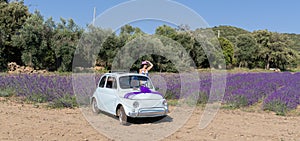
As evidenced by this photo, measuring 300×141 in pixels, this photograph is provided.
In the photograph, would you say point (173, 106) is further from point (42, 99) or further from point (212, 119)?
point (42, 99)

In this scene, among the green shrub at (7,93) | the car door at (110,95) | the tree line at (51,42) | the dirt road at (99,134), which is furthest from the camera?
the tree line at (51,42)

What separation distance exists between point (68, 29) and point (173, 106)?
19194mm

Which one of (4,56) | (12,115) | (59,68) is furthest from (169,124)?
(4,56)

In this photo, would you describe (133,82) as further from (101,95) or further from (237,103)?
(237,103)

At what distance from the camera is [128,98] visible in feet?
20.6

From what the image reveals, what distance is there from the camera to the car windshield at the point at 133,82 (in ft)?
22.7

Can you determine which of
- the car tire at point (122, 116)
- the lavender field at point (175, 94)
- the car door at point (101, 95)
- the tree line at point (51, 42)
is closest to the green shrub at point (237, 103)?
the lavender field at point (175, 94)

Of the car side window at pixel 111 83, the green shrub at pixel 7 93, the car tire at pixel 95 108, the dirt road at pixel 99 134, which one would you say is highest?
the car side window at pixel 111 83

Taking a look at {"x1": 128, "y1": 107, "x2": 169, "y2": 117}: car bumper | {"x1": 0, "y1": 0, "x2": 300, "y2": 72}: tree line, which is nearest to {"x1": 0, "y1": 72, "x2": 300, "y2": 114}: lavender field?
{"x1": 128, "y1": 107, "x2": 169, "y2": 117}: car bumper

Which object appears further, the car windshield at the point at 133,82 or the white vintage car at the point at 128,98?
the car windshield at the point at 133,82

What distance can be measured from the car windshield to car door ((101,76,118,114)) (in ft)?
→ 0.74

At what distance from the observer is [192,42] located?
2409 centimetres

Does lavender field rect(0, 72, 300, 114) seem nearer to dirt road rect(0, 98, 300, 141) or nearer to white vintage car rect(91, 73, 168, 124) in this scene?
dirt road rect(0, 98, 300, 141)

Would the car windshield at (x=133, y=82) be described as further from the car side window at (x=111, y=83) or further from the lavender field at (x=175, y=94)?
the lavender field at (x=175, y=94)
